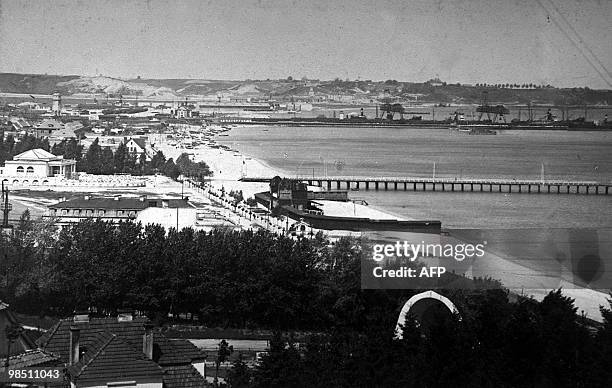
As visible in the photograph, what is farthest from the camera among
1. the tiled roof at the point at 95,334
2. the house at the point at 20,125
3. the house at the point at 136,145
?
the house at the point at 20,125

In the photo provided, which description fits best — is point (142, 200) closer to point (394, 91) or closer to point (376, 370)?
point (394, 91)

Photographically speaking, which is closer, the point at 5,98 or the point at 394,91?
the point at 394,91

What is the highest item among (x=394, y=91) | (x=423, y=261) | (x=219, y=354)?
(x=394, y=91)

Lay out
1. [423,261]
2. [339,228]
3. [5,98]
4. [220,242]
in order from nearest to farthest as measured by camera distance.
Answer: [423,261], [220,242], [339,228], [5,98]

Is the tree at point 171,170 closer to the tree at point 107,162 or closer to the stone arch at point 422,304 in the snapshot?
the tree at point 107,162

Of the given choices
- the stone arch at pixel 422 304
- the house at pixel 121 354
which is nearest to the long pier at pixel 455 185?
the stone arch at pixel 422 304

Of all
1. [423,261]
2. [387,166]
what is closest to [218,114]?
[387,166]

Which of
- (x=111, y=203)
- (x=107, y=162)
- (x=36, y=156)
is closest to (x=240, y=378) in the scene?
(x=111, y=203)
